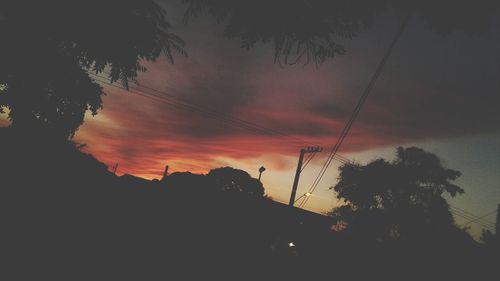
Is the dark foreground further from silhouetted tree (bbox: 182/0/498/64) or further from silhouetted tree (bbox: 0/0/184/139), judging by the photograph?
silhouetted tree (bbox: 182/0/498/64)

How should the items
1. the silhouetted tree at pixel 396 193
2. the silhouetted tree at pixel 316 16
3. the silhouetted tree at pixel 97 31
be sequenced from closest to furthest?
1. the silhouetted tree at pixel 316 16
2. the silhouetted tree at pixel 97 31
3. the silhouetted tree at pixel 396 193

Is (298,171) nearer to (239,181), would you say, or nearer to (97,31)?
(239,181)

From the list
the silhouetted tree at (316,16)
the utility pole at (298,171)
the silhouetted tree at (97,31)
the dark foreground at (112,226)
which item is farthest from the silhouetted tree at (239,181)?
the silhouetted tree at (316,16)

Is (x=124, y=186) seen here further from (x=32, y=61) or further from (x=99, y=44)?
(x=32, y=61)

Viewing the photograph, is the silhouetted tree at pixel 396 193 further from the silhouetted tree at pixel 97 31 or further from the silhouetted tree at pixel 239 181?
the silhouetted tree at pixel 97 31

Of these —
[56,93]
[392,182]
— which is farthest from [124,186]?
[392,182]

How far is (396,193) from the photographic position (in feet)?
131

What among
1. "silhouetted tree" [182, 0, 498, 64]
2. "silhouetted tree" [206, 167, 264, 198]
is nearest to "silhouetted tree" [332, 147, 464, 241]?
"silhouetted tree" [206, 167, 264, 198]

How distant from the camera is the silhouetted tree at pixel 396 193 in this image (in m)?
37.6

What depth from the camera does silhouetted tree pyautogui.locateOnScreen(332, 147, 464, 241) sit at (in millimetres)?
37562

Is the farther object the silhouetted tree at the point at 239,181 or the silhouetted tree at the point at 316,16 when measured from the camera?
the silhouetted tree at the point at 239,181

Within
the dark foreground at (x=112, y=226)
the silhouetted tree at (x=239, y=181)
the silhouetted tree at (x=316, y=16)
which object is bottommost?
the dark foreground at (x=112, y=226)

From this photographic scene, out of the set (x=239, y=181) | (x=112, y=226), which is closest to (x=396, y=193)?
(x=239, y=181)

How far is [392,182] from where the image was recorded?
39938mm
